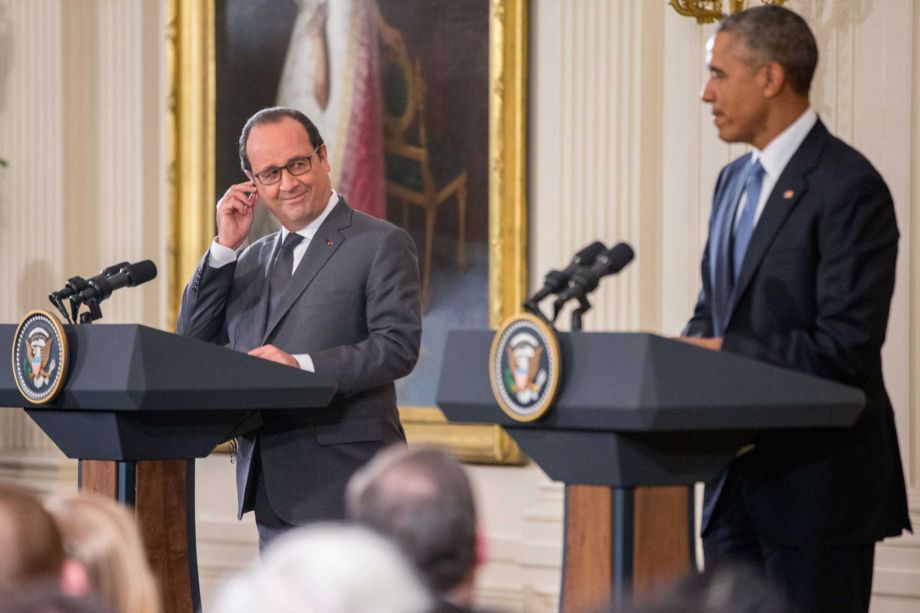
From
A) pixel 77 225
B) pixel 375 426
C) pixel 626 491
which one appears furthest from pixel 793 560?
pixel 77 225

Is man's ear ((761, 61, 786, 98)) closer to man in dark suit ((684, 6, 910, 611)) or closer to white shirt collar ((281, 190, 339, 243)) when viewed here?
man in dark suit ((684, 6, 910, 611))

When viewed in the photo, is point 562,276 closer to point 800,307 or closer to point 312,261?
point 800,307

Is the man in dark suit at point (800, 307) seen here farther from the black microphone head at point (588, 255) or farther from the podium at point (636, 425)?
the black microphone head at point (588, 255)

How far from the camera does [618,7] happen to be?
6.22m

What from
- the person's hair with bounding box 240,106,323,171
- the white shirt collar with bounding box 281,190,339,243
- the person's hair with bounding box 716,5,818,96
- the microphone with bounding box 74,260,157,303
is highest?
the person's hair with bounding box 716,5,818,96

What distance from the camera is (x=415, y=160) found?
675cm

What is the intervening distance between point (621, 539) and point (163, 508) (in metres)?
1.43

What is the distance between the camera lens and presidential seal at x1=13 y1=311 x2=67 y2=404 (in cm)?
356

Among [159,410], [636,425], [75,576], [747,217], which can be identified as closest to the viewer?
[75,576]

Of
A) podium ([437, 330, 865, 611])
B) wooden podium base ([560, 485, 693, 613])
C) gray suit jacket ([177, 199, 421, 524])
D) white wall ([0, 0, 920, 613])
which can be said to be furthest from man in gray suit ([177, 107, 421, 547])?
white wall ([0, 0, 920, 613])

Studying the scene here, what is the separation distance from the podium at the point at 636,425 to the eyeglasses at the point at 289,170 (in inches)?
46.0

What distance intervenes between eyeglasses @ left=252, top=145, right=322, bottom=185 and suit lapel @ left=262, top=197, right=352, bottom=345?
0.16 m

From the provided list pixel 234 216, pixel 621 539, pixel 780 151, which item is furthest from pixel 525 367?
pixel 234 216

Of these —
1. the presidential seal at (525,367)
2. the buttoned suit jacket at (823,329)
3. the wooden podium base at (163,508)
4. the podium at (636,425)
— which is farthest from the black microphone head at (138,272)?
the buttoned suit jacket at (823,329)
